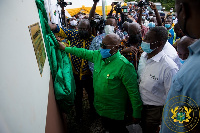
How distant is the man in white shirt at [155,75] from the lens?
1.90 meters

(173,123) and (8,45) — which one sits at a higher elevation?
(8,45)

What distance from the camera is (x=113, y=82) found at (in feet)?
7.04

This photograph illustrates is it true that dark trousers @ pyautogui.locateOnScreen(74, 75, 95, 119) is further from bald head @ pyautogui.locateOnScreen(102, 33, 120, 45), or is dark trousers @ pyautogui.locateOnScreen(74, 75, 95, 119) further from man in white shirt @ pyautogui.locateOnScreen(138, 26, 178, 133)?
man in white shirt @ pyautogui.locateOnScreen(138, 26, 178, 133)

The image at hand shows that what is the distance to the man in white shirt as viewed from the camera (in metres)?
1.90

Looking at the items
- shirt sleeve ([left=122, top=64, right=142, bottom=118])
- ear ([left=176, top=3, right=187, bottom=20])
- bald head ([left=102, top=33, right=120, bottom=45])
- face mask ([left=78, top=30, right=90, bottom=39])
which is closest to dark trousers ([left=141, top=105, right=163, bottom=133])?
shirt sleeve ([left=122, top=64, right=142, bottom=118])

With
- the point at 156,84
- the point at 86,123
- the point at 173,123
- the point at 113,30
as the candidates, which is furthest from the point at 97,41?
the point at 173,123

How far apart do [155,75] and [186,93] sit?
1083 millimetres

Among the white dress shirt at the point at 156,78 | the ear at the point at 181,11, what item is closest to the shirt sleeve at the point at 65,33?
the white dress shirt at the point at 156,78

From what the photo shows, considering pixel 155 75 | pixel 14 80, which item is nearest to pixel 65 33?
pixel 155 75

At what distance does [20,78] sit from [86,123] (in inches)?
106

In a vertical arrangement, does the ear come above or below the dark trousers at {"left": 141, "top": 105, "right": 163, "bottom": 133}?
above

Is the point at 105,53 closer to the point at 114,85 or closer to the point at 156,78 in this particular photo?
the point at 114,85

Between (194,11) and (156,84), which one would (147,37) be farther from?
(194,11)

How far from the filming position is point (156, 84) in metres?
1.97
